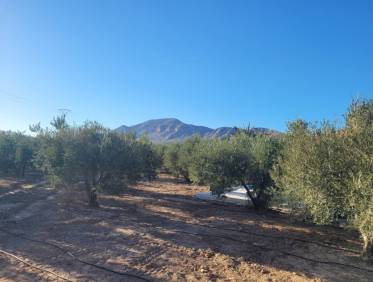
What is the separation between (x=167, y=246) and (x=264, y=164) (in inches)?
340

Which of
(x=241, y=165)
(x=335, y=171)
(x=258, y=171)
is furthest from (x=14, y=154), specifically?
(x=335, y=171)

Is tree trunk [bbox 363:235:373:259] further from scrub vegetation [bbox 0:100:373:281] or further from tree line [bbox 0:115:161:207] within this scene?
tree line [bbox 0:115:161:207]

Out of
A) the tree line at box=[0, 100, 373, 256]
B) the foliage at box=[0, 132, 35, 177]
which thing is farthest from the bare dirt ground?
the foliage at box=[0, 132, 35, 177]

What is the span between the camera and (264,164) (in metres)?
18.2

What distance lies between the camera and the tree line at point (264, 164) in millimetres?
9992

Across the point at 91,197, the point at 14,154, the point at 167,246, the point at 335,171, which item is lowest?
the point at 167,246

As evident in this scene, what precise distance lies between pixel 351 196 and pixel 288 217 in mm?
8924

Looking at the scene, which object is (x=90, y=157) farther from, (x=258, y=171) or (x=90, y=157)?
(x=258, y=171)

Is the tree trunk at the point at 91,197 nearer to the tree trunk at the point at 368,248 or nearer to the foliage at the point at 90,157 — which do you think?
the foliage at the point at 90,157

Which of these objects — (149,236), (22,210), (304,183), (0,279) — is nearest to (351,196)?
(304,183)

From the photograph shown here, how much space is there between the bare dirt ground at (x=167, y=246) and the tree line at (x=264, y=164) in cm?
123

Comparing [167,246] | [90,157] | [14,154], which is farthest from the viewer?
[14,154]

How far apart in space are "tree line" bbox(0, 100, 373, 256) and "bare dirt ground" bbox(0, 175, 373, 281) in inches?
48.4

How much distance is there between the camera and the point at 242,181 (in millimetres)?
19203
